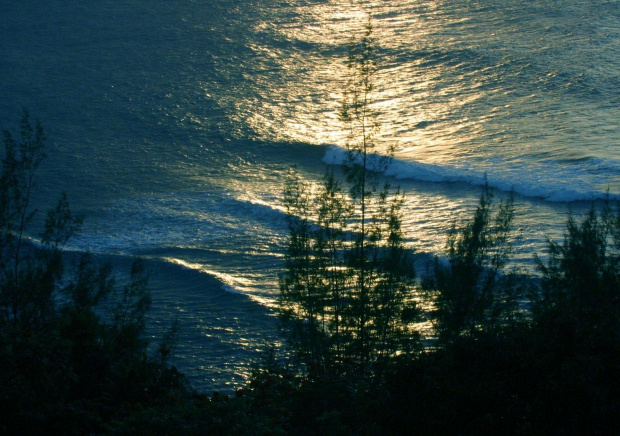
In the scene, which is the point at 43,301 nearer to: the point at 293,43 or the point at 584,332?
the point at 584,332

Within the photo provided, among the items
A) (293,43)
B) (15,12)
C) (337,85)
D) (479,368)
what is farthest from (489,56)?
(479,368)

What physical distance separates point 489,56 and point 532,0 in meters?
11.4

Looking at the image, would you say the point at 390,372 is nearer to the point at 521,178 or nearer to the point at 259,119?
the point at 521,178

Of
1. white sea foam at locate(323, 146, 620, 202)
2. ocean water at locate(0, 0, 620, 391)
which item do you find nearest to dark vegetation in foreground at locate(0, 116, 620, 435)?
ocean water at locate(0, 0, 620, 391)

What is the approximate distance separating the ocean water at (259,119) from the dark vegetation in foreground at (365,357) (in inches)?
179

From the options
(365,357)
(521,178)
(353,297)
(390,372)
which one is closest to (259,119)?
(521,178)

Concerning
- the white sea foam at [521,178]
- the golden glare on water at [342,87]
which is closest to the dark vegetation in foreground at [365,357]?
the white sea foam at [521,178]

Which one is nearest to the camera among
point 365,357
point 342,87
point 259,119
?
point 365,357

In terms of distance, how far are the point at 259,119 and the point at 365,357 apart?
27420 mm

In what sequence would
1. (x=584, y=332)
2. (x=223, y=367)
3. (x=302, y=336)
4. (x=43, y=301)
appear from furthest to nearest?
(x=223, y=367) < (x=43, y=301) < (x=302, y=336) < (x=584, y=332)

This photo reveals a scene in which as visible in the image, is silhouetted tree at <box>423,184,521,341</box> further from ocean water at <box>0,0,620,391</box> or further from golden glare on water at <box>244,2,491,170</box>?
golden glare on water at <box>244,2,491,170</box>

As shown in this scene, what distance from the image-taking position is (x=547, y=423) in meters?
10.4

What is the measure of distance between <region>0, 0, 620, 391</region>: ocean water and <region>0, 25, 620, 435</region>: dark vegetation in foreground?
4.55 meters

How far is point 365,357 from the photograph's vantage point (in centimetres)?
1538
